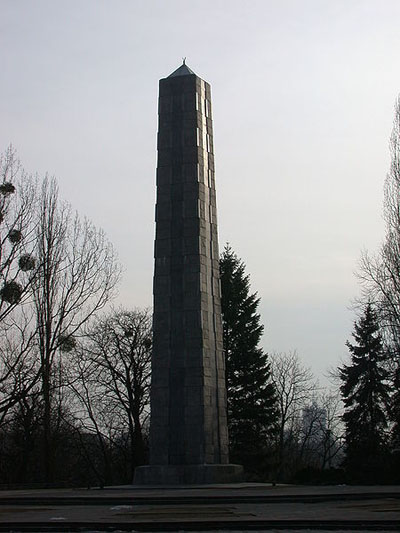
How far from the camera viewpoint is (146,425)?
101 ft

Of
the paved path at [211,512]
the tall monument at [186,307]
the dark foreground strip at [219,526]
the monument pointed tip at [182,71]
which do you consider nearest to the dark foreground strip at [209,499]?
the paved path at [211,512]

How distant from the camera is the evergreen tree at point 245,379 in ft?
94.2

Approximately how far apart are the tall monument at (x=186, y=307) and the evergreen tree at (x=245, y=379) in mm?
11135

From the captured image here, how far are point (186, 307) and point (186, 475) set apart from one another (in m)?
4.40

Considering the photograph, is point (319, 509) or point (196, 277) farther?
point (196, 277)

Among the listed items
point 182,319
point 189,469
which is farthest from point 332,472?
point 182,319

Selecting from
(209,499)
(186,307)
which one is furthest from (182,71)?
(209,499)

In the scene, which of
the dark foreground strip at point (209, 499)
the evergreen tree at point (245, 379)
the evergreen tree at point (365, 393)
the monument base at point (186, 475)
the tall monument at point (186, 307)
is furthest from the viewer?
the evergreen tree at point (245, 379)

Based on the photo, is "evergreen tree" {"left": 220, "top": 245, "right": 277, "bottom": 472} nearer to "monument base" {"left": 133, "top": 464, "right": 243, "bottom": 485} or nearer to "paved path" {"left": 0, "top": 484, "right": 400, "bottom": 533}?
"monument base" {"left": 133, "top": 464, "right": 243, "bottom": 485}

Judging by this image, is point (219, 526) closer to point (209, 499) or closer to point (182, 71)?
point (209, 499)

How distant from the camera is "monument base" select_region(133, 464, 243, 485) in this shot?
16.6 m

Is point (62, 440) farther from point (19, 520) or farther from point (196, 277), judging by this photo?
point (19, 520)

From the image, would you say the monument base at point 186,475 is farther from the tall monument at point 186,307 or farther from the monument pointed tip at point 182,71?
the monument pointed tip at point 182,71

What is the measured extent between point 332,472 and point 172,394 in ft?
18.8
